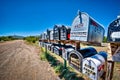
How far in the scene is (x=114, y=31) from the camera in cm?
230

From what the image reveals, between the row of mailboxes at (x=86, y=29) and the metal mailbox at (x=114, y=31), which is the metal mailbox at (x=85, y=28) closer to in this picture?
the row of mailboxes at (x=86, y=29)

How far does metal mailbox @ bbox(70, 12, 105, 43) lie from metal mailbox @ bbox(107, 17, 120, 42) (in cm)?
59

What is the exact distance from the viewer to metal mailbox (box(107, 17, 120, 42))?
2234mm

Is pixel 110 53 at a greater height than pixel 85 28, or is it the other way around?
pixel 85 28

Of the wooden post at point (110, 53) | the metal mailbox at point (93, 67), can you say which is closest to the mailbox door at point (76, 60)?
the metal mailbox at point (93, 67)

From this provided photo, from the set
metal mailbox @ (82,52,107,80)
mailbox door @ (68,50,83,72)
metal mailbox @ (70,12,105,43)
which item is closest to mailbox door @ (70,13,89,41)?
metal mailbox @ (70,12,105,43)

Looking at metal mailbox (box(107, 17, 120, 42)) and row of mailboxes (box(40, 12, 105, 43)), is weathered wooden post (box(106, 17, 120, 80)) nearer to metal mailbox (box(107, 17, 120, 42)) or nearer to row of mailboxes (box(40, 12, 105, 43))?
metal mailbox (box(107, 17, 120, 42))

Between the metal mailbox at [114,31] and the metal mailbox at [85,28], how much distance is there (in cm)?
59

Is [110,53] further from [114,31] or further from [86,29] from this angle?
[86,29]

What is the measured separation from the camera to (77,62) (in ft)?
10.8

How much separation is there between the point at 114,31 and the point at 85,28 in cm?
81

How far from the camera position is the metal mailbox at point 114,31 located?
2234 millimetres

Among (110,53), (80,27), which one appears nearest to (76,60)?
(80,27)

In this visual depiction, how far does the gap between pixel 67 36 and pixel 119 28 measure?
2258 mm
